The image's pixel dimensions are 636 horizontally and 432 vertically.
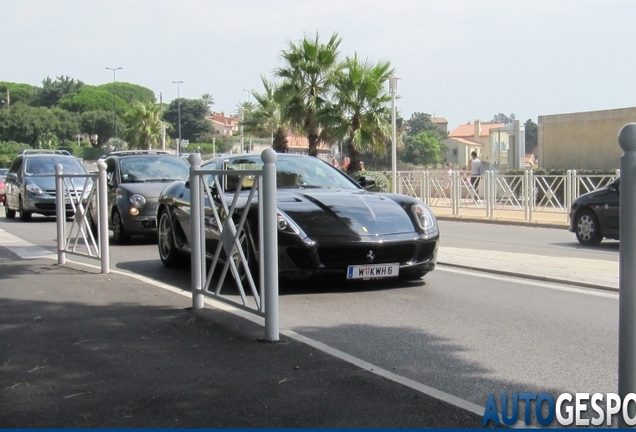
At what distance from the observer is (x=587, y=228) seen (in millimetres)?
14156

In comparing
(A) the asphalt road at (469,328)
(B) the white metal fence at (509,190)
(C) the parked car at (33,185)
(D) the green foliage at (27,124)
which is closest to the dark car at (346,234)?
(A) the asphalt road at (469,328)

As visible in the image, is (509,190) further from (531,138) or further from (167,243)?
(531,138)

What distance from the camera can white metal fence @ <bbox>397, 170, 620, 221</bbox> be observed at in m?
20.1

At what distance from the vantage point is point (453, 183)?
23953 millimetres

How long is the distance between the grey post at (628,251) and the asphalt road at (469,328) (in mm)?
1382

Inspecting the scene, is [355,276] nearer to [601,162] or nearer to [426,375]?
[426,375]

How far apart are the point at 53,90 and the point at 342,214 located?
483 ft

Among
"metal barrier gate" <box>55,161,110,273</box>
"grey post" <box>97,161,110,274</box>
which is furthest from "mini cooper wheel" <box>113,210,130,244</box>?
"grey post" <box>97,161,110,274</box>

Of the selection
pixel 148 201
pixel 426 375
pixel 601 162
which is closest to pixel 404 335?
pixel 426 375

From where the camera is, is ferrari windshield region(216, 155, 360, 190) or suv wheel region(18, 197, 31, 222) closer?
ferrari windshield region(216, 155, 360, 190)

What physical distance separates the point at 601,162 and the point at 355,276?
2590 centimetres

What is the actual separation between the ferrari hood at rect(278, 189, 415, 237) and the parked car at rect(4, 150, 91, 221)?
40.7 ft

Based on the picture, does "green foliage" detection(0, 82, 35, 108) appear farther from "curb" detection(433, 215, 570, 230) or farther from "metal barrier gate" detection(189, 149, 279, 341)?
"metal barrier gate" detection(189, 149, 279, 341)

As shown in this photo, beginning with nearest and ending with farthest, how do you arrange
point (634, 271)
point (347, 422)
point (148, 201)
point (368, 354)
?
point (634, 271) < point (347, 422) < point (368, 354) < point (148, 201)
